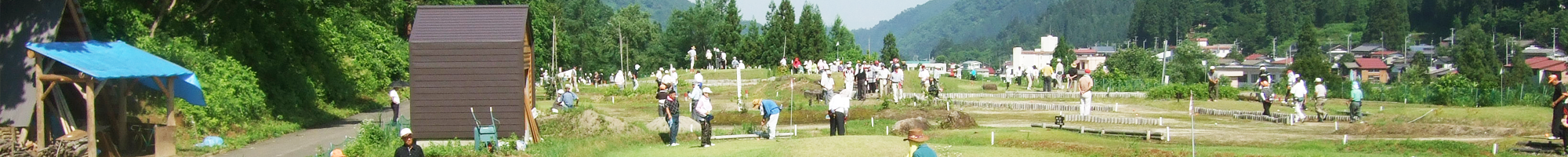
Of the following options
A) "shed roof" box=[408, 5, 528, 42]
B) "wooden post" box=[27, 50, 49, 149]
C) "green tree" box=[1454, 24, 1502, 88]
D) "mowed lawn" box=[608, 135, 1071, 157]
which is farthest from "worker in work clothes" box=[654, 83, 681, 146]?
"green tree" box=[1454, 24, 1502, 88]

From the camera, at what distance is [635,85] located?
48406 mm

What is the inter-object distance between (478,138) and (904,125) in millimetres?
7791

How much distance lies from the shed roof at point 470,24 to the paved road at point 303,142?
2018mm

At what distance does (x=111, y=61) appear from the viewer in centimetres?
1961

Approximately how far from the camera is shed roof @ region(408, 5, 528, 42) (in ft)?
70.2

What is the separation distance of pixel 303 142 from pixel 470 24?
18.9 ft

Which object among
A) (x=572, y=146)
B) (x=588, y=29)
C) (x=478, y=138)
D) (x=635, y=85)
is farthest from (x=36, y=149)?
(x=588, y=29)

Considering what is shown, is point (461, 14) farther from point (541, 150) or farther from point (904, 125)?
point (904, 125)

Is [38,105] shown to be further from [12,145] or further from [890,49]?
[890,49]

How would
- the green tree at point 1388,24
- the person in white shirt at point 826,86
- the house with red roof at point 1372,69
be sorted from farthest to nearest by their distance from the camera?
the green tree at point 1388,24 < the house with red roof at point 1372,69 < the person in white shirt at point 826,86

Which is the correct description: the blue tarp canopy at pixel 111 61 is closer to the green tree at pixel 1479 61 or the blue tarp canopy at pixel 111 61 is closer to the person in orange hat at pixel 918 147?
the person in orange hat at pixel 918 147

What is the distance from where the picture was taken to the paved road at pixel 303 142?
2331cm

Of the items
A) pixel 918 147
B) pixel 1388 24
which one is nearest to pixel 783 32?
pixel 918 147

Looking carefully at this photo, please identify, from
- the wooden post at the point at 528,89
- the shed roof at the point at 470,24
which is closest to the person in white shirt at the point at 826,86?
the wooden post at the point at 528,89
